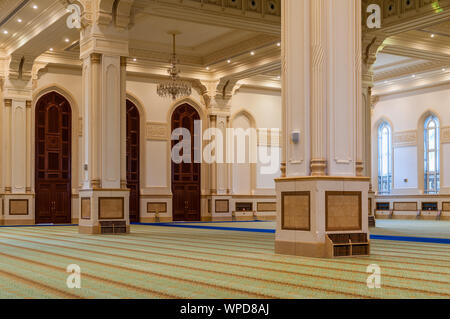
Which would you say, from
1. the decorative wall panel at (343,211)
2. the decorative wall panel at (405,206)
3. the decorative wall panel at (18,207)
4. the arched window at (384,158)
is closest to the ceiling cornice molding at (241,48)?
the decorative wall panel at (18,207)

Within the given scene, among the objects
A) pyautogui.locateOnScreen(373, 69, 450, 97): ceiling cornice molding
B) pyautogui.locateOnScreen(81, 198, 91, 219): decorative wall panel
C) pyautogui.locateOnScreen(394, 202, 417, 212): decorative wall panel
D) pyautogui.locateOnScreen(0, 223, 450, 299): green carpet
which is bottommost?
pyautogui.locateOnScreen(394, 202, 417, 212): decorative wall panel

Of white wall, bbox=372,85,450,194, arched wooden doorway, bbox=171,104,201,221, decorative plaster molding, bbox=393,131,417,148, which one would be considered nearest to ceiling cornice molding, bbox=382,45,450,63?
white wall, bbox=372,85,450,194

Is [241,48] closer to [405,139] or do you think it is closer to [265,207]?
[265,207]

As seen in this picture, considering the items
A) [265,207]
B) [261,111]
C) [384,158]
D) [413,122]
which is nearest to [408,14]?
[261,111]

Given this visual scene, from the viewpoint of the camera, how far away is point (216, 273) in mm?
5004

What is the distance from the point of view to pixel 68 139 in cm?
1689

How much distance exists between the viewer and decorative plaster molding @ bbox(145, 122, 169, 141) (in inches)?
706

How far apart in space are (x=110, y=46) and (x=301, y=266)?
7.19 meters

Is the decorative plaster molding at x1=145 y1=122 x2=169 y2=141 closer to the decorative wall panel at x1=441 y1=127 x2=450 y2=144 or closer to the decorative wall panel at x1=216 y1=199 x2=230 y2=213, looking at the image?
the decorative wall panel at x1=216 y1=199 x2=230 y2=213

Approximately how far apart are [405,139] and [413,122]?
62 centimetres

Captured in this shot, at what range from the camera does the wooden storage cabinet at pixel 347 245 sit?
634 centimetres

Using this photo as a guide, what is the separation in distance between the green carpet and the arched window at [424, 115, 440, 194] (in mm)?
12318

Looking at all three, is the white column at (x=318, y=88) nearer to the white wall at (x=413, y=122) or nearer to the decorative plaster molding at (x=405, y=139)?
the white wall at (x=413, y=122)
